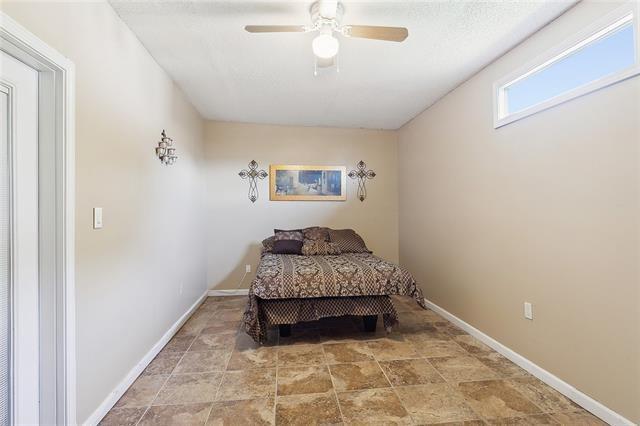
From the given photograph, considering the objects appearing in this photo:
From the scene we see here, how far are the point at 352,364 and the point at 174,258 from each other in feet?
6.38

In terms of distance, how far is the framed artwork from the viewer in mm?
3994

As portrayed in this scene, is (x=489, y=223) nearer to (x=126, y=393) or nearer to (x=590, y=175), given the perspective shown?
(x=590, y=175)

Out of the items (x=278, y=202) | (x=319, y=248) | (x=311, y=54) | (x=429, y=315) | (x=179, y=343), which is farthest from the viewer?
(x=278, y=202)

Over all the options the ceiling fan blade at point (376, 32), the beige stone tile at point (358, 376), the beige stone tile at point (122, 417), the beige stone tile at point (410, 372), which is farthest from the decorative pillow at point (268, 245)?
the ceiling fan blade at point (376, 32)

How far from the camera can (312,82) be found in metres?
2.68

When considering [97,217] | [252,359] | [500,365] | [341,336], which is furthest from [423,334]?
[97,217]

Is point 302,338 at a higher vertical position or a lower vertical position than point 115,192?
lower

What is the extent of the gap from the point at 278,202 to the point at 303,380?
8.41ft

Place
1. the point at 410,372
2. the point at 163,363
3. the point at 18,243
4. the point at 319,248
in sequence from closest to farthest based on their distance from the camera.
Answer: the point at 18,243 < the point at 410,372 < the point at 163,363 < the point at 319,248

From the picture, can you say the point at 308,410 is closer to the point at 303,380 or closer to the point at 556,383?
the point at 303,380

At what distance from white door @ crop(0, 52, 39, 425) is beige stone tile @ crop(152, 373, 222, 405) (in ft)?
2.01

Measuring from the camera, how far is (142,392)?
1.76m

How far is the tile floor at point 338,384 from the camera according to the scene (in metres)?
1.55

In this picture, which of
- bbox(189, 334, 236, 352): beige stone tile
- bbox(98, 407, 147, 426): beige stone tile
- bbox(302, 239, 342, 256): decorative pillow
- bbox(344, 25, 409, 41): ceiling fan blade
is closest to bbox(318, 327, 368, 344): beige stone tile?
bbox(189, 334, 236, 352): beige stone tile
